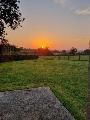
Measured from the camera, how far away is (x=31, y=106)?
16.2 m

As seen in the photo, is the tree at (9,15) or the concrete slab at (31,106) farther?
the tree at (9,15)

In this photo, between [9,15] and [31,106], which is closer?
[31,106]

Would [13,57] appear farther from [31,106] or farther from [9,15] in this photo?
[31,106]

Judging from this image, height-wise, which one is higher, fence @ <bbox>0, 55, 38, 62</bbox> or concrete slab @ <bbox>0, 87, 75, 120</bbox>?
fence @ <bbox>0, 55, 38, 62</bbox>

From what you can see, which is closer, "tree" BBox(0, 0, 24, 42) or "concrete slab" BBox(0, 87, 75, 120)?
"concrete slab" BBox(0, 87, 75, 120)

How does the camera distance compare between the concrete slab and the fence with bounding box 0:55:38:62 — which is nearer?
the concrete slab

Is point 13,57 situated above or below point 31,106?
above

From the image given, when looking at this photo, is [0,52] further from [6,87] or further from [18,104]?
[18,104]

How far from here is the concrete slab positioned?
15070 mm

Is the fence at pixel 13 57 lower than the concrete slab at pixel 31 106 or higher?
higher

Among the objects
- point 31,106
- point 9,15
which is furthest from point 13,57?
point 31,106

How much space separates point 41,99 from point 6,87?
3.88m

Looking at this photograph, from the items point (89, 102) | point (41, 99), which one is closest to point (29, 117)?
point (41, 99)

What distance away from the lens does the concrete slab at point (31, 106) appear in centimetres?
1507
